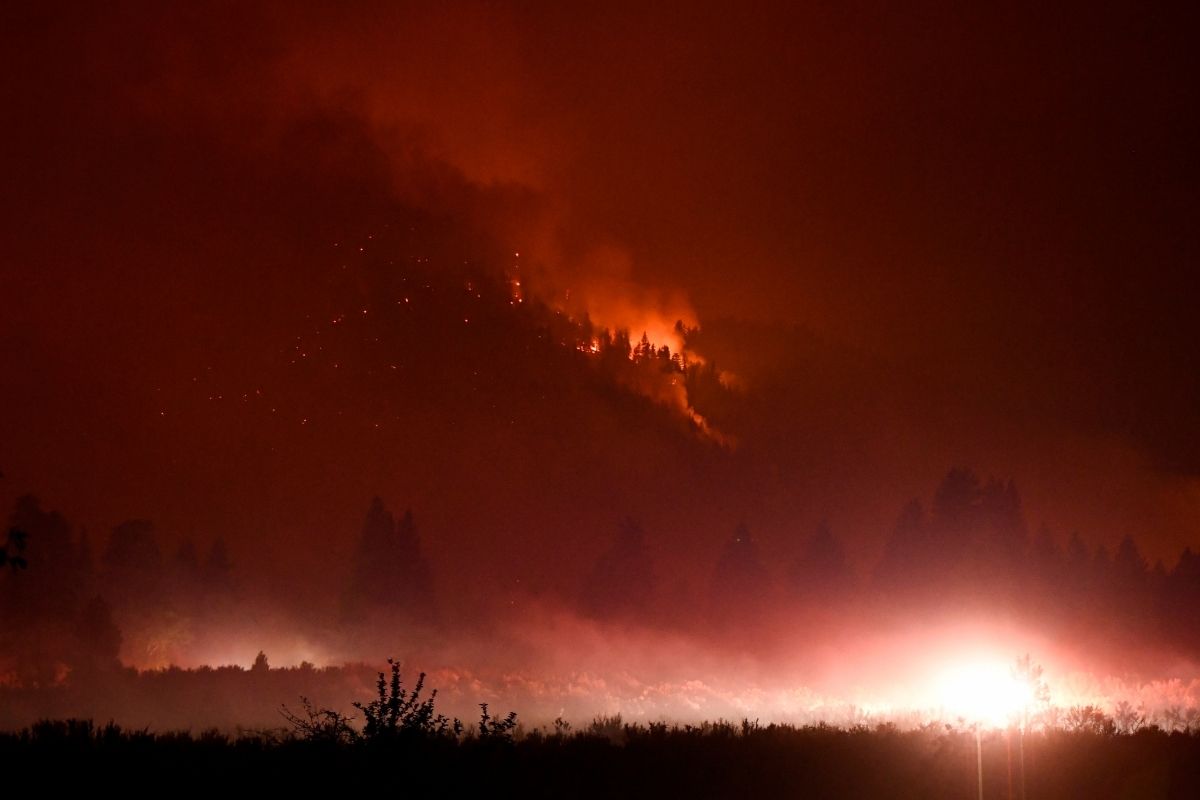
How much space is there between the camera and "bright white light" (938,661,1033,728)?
24.5 meters

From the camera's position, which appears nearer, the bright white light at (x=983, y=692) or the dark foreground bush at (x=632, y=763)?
the dark foreground bush at (x=632, y=763)

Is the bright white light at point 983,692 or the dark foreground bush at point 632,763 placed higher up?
the bright white light at point 983,692

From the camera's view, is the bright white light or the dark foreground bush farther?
the bright white light

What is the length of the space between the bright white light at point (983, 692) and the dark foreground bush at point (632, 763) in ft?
9.25

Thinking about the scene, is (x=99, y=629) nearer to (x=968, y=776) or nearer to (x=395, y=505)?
(x=968, y=776)

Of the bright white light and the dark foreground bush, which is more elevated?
the bright white light

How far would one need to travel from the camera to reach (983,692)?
3400cm

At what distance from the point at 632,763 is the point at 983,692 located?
24720 mm

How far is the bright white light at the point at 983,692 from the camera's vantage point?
24.5 meters

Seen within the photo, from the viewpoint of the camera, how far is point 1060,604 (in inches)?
2498

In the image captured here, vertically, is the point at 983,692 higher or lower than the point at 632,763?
higher

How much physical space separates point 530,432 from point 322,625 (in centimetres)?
4394

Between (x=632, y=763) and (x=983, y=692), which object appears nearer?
(x=632, y=763)

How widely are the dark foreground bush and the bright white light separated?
2.82 m
